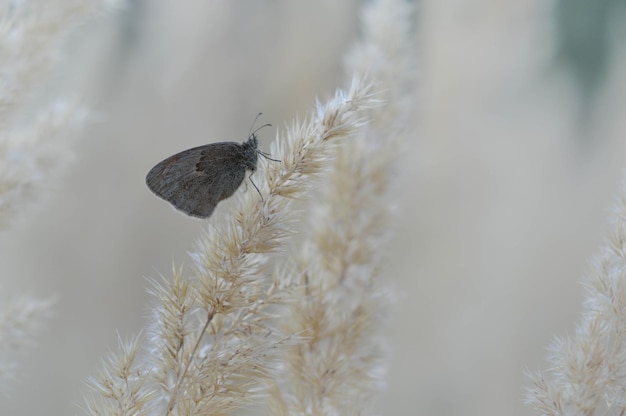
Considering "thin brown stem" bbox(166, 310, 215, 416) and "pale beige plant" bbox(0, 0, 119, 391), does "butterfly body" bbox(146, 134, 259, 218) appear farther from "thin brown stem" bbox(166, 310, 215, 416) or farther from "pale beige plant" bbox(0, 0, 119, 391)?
"pale beige plant" bbox(0, 0, 119, 391)

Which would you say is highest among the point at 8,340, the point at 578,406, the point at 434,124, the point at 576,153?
the point at 434,124

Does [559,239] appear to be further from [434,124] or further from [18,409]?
[18,409]

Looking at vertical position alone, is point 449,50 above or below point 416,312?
above

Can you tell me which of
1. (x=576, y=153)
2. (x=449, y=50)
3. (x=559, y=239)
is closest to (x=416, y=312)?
(x=559, y=239)

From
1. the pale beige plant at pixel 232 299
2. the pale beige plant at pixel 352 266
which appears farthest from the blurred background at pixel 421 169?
the pale beige plant at pixel 232 299

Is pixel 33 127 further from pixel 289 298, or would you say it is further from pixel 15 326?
pixel 289 298
